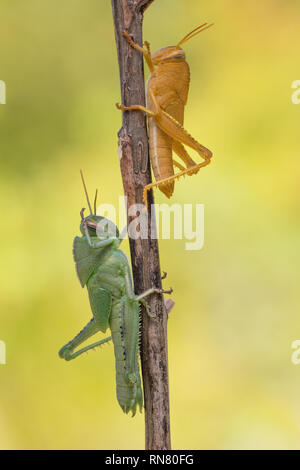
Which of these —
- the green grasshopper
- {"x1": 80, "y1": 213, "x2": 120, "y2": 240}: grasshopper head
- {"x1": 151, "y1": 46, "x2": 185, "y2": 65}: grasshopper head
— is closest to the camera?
the green grasshopper

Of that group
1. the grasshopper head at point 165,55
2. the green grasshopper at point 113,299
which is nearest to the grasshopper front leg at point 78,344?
the green grasshopper at point 113,299

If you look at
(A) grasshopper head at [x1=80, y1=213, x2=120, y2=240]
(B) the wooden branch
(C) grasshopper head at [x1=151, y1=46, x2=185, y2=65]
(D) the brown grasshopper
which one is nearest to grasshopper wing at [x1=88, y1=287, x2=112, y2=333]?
(B) the wooden branch

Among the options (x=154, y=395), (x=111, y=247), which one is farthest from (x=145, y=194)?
(x=154, y=395)

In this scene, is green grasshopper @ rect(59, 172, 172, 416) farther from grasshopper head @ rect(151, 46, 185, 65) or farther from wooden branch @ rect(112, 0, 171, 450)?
grasshopper head @ rect(151, 46, 185, 65)

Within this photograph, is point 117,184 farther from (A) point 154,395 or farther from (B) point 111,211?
(A) point 154,395

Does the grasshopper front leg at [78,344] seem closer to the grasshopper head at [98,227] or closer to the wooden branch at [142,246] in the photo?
the wooden branch at [142,246]

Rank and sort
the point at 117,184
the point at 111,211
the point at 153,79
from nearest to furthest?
1. the point at 153,79
2. the point at 111,211
3. the point at 117,184

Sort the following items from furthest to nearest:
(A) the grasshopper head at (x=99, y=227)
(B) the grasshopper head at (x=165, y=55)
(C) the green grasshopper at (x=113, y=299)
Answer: (B) the grasshopper head at (x=165, y=55) < (A) the grasshopper head at (x=99, y=227) < (C) the green grasshopper at (x=113, y=299)
